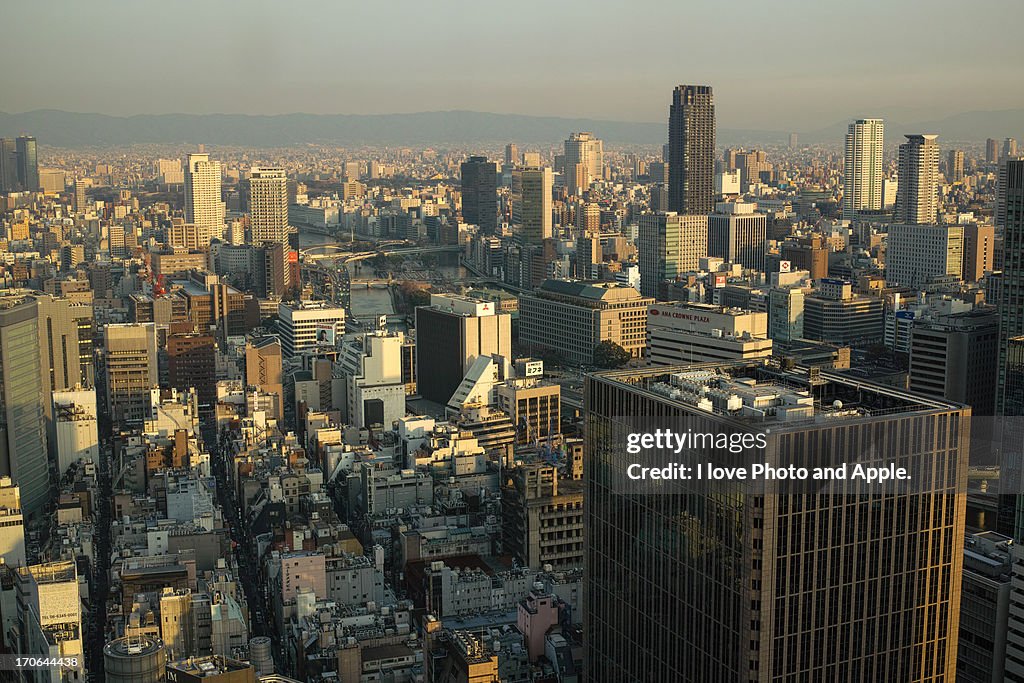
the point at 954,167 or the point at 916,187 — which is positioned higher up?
the point at 954,167

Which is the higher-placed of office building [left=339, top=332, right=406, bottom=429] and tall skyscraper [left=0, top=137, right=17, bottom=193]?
tall skyscraper [left=0, top=137, right=17, bottom=193]

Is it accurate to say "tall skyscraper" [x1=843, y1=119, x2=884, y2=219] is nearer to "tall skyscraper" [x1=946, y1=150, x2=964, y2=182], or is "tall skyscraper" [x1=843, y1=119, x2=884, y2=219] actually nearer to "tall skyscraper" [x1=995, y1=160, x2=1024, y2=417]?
"tall skyscraper" [x1=946, y1=150, x2=964, y2=182]

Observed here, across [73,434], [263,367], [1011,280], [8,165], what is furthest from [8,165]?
[1011,280]

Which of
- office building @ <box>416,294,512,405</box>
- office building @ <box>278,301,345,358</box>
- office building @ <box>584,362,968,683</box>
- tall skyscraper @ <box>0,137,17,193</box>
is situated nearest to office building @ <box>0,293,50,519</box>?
tall skyscraper @ <box>0,137,17,193</box>

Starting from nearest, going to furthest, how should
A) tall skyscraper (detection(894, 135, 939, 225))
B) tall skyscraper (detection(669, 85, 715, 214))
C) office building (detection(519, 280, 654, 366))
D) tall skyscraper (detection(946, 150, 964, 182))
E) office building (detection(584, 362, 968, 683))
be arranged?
office building (detection(584, 362, 968, 683)), office building (detection(519, 280, 654, 366)), tall skyscraper (detection(946, 150, 964, 182)), tall skyscraper (detection(894, 135, 939, 225)), tall skyscraper (detection(669, 85, 715, 214))

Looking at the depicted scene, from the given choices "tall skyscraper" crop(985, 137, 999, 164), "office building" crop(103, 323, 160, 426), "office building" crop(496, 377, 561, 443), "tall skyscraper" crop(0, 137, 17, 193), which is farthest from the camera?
"office building" crop(103, 323, 160, 426)

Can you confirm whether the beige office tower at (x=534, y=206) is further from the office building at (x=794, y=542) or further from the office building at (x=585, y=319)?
the office building at (x=794, y=542)

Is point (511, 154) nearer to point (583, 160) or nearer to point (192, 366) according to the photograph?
point (583, 160)
